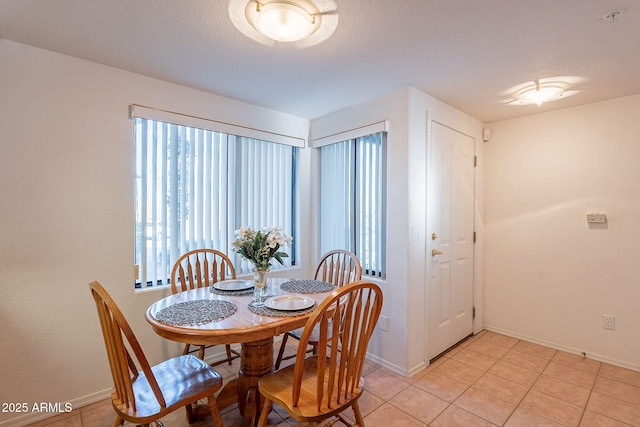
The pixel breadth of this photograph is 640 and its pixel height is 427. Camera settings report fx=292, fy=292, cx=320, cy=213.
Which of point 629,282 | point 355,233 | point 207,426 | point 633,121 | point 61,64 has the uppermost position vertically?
point 61,64

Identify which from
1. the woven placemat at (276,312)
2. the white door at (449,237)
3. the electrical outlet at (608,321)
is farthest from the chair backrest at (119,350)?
the electrical outlet at (608,321)

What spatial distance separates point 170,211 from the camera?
94.0 inches

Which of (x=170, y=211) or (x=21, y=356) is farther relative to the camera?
(x=170, y=211)

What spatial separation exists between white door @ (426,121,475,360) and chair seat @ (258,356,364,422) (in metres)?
1.37

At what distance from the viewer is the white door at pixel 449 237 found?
2.59 m

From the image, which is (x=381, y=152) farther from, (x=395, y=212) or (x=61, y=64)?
(x=61, y=64)

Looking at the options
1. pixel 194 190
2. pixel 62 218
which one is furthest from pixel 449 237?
pixel 62 218

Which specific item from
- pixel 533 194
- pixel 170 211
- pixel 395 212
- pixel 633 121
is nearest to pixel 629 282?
pixel 533 194

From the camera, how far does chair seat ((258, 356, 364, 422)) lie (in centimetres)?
126

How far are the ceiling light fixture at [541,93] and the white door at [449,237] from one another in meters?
0.62

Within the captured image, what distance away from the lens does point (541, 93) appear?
2.33m

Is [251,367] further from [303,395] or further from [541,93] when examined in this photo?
[541,93]

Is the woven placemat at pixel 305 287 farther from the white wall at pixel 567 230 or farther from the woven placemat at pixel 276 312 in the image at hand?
the white wall at pixel 567 230

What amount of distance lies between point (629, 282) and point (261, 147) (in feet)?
11.5
